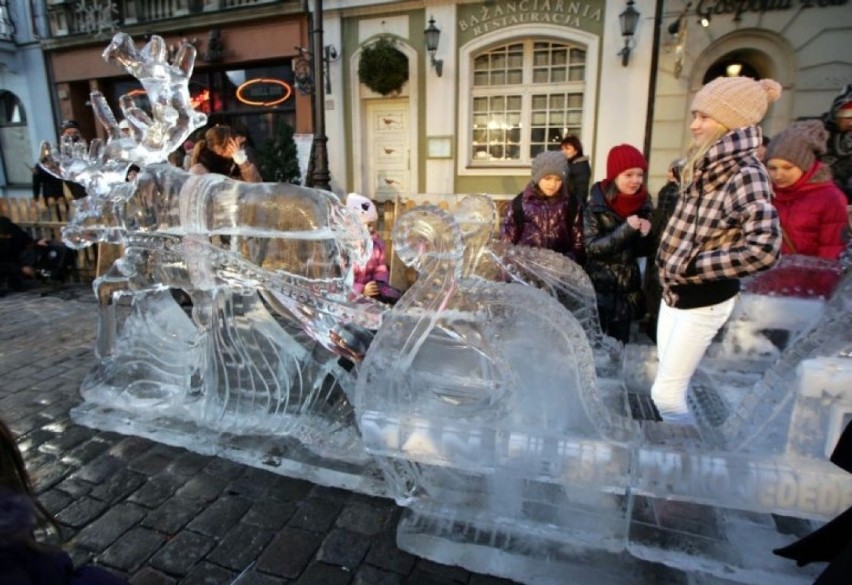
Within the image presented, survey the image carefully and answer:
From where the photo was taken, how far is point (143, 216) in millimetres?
2531

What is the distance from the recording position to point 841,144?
4.15 meters

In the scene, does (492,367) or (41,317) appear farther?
(41,317)

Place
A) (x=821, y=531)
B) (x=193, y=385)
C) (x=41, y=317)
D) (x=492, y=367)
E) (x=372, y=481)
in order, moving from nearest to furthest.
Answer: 1. (x=821, y=531)
2. (x=492, y=367)
3. (x=372, y=481)
4. (x=193, y=385)
5. (x=41, y=317)

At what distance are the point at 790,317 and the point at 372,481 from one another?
2207 millimetres

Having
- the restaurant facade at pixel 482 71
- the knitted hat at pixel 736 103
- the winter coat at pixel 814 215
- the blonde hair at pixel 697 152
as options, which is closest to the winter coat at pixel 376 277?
the blonde hair at pixel 697 152

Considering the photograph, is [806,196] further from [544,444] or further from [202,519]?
[202,519]

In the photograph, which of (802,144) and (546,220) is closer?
(802,144)

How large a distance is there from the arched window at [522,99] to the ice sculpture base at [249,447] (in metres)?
7.59

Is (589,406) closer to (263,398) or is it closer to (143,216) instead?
(263,398)

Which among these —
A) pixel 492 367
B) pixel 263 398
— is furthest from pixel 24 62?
pixel 492 367

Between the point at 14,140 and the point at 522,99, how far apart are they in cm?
1289

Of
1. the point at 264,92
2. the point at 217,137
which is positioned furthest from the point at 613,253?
the point at 264,92

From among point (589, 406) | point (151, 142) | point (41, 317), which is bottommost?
point (41, 317)

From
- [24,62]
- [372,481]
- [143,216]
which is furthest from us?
[24,62]
